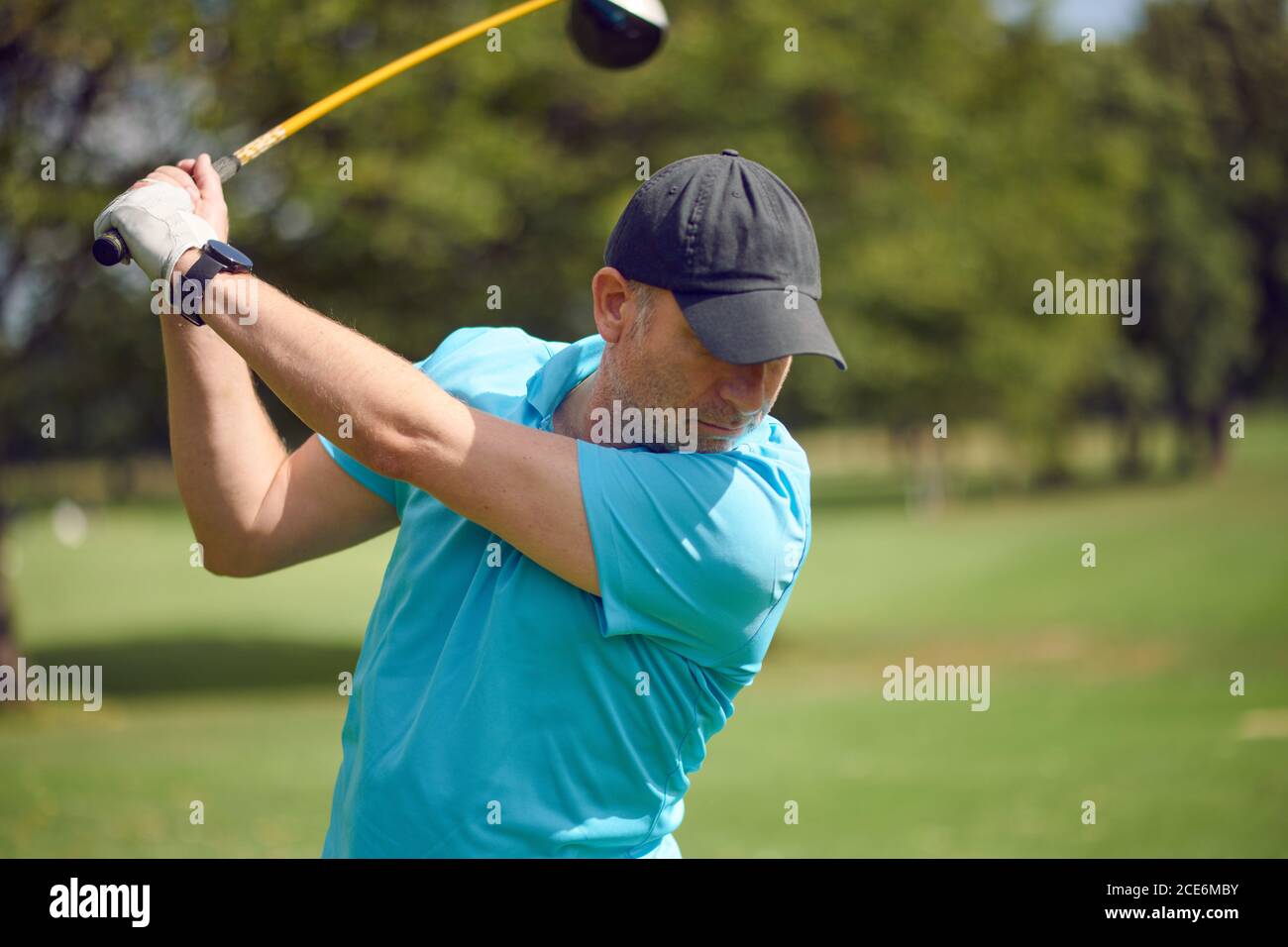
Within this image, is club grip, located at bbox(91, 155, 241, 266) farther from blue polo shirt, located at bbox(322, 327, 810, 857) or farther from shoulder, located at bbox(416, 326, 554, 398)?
blue polo shirt, located at bbox(322, 327, 810, 857)

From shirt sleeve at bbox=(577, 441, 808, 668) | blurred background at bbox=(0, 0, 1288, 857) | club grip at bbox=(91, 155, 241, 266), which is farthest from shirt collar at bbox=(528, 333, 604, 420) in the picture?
blurred background at bbox=(0, 0, 1288, 857)

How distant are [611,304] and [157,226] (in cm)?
81

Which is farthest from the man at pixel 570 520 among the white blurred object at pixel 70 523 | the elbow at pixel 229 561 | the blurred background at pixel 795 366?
the white blurred object at pixel 70 523

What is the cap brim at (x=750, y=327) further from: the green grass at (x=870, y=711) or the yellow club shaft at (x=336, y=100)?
the green grass at (x=870, y=711)

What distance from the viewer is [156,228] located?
2582 millimetres

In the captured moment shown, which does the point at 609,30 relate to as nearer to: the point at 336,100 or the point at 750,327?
the point at 336,100

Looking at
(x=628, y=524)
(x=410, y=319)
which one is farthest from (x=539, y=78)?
(x=628, y=524)

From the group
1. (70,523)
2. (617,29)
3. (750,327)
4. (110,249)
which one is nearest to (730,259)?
(750,327)

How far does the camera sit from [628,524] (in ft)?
8.27

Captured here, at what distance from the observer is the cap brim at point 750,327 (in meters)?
2.43

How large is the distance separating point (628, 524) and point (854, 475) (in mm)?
69417

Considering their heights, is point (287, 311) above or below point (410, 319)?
below

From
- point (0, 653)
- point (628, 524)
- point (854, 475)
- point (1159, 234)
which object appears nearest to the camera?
point (628, 524)

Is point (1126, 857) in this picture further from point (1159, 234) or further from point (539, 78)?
point (1159, 234)
